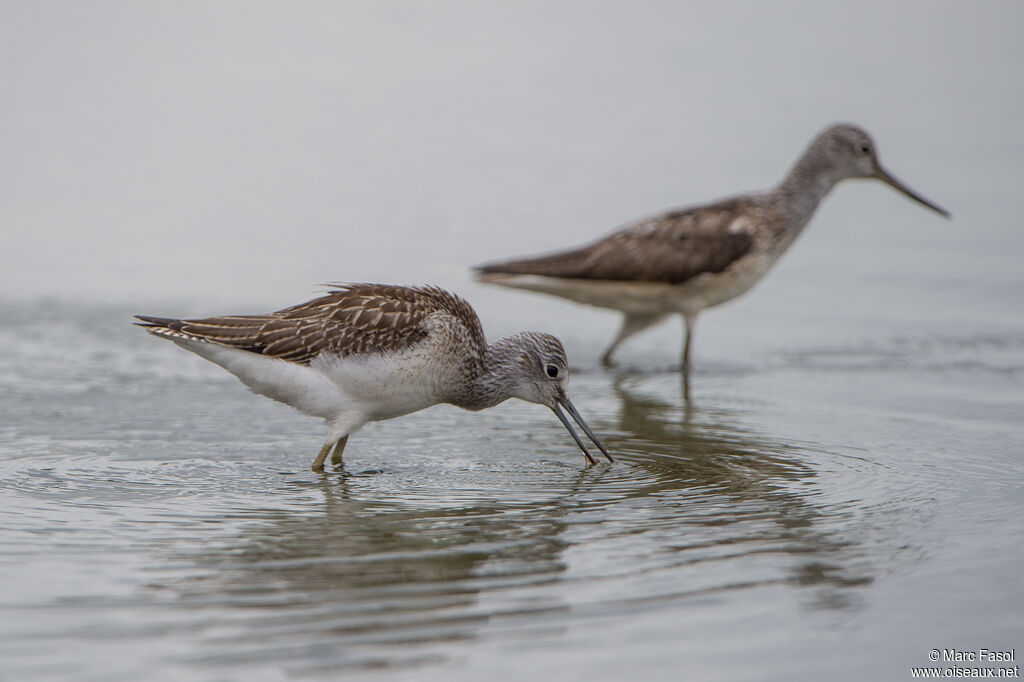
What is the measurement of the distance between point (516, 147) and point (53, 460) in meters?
10.7

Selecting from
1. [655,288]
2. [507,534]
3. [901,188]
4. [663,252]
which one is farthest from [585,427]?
[901,188]

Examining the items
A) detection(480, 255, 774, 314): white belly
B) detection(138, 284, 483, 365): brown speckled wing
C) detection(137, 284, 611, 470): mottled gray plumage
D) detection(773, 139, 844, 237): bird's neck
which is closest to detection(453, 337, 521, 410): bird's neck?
detection(137, 284, 611, 470): mottled gray plumage

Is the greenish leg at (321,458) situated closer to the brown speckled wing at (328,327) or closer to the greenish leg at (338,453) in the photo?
the greenish leg at (338,453)

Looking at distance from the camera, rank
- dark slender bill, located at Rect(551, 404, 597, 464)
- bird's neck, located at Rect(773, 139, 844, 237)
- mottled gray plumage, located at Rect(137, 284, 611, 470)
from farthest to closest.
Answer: bird's neck, located at Rect(773, 139, 844, 237)
dark slender bill, located at Rect(551, 404, 597, 464)
mottled gray plumage, located at Rect(137, 284, 611, 470)

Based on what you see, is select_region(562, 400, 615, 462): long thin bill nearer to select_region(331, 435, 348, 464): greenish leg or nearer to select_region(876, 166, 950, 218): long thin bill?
select_region(331, 435, 348, 464): greenish leg

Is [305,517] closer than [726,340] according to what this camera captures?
Yes

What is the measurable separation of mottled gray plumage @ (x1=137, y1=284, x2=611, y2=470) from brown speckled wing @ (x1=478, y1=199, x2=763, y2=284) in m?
3.30

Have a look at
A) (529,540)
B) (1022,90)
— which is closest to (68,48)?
(1022,90)

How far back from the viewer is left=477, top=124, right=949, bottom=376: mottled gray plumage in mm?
11352

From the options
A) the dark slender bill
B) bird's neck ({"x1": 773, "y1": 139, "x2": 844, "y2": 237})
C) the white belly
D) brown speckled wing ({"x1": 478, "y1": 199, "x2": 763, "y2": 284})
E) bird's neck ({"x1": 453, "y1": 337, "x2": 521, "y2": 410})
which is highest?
bird's neck ({"x1": 773, "y1": 139, "x2": 844, "y2": 237})

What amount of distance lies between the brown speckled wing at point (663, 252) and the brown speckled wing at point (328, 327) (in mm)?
3438

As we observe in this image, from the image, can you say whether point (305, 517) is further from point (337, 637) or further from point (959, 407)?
point (959, 407)

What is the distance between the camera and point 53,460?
25.3ft

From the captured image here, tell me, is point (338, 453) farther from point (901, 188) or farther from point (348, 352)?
point (901, 188)
